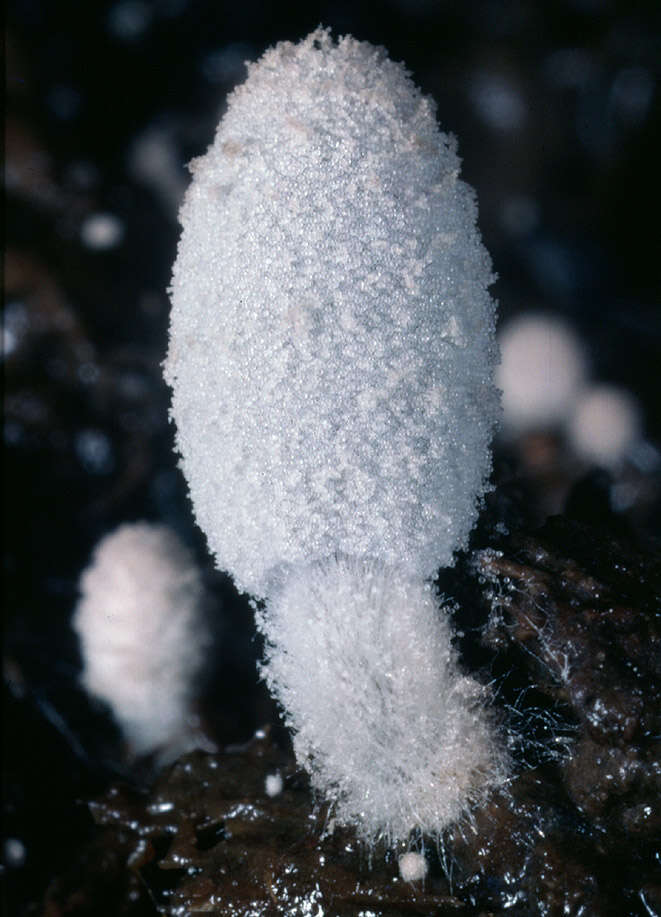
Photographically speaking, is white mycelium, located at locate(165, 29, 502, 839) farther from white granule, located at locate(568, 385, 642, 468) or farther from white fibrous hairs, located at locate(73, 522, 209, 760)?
white granule, located at locate(568, 385, 642, 468)

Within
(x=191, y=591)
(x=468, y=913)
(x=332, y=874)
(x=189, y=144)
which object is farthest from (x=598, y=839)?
(x=189, y=144)

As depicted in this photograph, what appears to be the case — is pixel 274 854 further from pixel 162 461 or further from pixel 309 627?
pixel 162 461

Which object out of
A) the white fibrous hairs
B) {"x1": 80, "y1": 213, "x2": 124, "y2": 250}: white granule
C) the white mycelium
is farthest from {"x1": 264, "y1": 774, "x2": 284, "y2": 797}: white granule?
{"x1": 80, "y1": 213, "x2": 124, "y2": 250}: white granule

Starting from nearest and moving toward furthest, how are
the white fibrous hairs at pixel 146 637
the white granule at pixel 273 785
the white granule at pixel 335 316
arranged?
1. the white granule at pixel 335 316
2. the white granule at pixel 273 785
3. the white fibrous hairs at pixel 146 637

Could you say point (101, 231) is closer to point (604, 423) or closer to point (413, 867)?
point (604, 423)

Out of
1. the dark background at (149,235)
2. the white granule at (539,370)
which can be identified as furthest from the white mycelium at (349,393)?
the white granule at (539,370)

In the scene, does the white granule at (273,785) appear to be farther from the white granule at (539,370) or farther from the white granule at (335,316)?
the white granule at (539,370)
